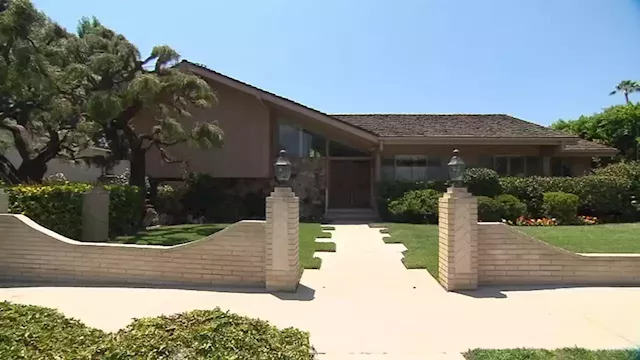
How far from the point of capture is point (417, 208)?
17625 millimetres

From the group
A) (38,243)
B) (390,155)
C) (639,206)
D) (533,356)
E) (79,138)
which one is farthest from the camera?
(390,155)

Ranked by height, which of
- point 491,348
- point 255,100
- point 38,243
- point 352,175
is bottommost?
point 491,348

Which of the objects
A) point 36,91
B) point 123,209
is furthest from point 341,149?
→ point 36,91

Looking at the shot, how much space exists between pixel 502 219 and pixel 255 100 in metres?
10.2

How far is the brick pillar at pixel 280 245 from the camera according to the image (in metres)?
7.59

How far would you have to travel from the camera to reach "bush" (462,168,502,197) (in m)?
18.2

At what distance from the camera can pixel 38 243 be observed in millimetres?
8469

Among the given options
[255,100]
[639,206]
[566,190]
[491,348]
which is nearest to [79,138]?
[255,100]

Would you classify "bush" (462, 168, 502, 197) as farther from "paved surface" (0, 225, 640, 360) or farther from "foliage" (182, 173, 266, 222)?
"paved surface" (0, 225, 640, 360)

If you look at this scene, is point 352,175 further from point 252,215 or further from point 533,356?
point 533,356

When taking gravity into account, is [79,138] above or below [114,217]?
above

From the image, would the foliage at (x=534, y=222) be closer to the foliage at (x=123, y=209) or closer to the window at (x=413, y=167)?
the window at (x=413, y=167)

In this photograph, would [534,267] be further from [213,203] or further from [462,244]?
[213,203]

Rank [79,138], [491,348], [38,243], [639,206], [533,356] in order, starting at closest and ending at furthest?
[533,356] < [491,348] < [38,243] < [79,138] < [639,206]
